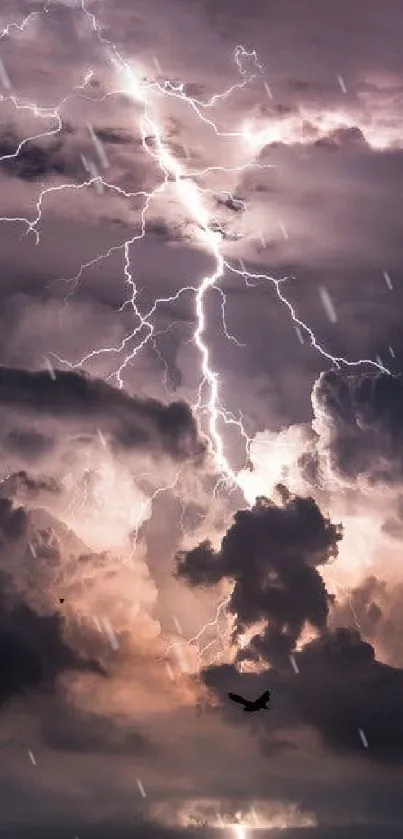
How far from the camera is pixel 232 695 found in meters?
45.4

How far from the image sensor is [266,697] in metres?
47.3

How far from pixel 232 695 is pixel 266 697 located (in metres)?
2.74
